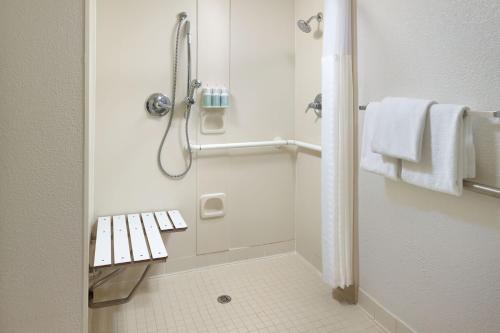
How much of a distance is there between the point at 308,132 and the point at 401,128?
1.10m

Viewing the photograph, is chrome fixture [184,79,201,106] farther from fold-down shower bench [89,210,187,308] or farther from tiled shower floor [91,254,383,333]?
tiled shower floor [91,254,383,333]

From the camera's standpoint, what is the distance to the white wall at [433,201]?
144 centimetres

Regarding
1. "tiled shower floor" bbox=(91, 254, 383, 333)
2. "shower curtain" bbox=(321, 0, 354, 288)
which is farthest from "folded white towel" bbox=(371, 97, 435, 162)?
"tiled shower floor" bbox=(91, 254, 383, 333)

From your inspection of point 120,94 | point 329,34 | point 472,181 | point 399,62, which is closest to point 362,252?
point 472,181

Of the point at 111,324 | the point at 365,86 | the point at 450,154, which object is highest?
the point at 365,86

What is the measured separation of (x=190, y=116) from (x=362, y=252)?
136 centimetres

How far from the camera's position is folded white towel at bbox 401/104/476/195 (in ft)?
4.69

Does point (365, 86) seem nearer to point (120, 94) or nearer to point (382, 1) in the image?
point (382, 1)

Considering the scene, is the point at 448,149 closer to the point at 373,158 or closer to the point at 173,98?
the point at 373,158

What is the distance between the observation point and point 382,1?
6.25ft

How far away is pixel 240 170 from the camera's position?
2756mm

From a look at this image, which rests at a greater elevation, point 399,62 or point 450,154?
point 399,62

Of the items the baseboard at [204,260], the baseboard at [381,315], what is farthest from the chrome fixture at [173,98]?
the baseboard at [381,315]

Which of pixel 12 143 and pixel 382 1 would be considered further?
pixel 382 1
